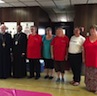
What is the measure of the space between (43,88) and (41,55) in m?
1.06

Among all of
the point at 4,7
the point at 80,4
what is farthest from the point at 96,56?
the point at 4,7

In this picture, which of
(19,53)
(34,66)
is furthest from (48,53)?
(19,53)

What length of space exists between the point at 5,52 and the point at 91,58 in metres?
2.41

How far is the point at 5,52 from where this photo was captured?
5.48 m

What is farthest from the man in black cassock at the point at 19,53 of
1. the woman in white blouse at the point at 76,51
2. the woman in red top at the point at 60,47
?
the woman in white blouse at the point at 76,51

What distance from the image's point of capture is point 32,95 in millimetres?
2625

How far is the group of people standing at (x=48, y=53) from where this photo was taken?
453cm

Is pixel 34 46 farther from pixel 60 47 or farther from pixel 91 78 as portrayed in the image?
pixel 91 78

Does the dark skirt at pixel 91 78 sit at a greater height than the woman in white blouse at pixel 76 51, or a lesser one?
lesser

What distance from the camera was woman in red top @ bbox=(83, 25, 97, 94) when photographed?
14.1 ft

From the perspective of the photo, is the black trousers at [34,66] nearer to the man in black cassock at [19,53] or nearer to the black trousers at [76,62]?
the man in black cassock at [19,53]

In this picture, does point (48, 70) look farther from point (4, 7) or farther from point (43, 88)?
point (4, 7)

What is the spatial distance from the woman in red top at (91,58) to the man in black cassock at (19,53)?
1803mm

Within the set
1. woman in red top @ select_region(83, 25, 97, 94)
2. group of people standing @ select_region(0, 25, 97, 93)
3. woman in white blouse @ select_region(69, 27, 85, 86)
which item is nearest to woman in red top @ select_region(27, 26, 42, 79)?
group of people standing @ select_region(0, 25, 97, 93)
